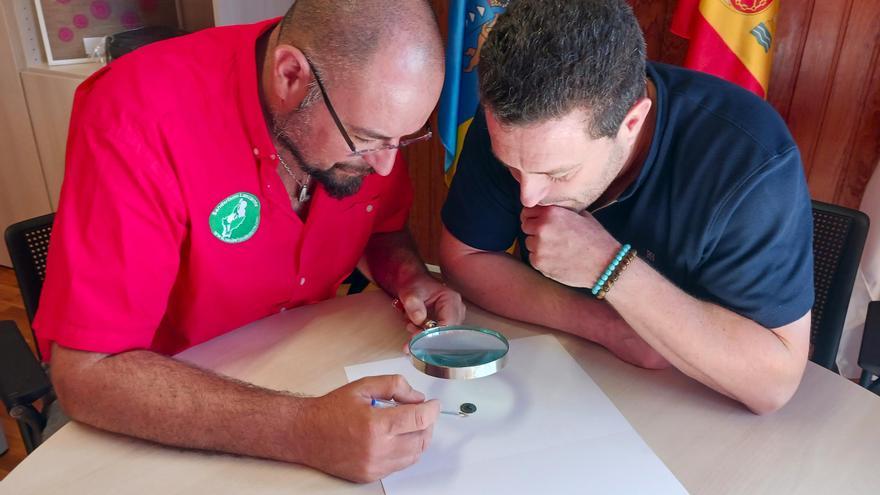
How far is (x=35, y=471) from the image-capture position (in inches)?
40.3

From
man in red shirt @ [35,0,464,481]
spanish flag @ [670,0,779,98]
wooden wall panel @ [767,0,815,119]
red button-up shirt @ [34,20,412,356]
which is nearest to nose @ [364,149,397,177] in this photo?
man in red shirt @ [35,0,464,481]

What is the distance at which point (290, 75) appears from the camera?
1303 mm

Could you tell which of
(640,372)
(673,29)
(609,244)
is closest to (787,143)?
(609,244)

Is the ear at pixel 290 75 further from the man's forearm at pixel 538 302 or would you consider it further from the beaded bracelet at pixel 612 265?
the beaded bracelet at pixel 612 265

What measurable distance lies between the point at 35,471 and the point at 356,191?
2.53ft

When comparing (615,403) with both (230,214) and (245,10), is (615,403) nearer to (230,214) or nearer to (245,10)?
(230,214)

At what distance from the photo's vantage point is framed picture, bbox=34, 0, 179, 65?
3.00 meters

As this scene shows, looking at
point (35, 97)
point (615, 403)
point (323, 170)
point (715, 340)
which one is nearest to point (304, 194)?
point (323, 170)

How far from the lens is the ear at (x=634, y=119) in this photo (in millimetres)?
1164

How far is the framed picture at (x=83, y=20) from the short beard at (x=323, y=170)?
217 centimetres

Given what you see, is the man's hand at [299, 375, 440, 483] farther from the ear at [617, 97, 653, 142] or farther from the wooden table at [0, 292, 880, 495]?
the ear at [617, 97, 653, 142]

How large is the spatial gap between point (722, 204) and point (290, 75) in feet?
2.71

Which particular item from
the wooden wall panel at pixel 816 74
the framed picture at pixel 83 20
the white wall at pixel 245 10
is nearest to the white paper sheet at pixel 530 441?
the wooden wall panel at pixel 816 74

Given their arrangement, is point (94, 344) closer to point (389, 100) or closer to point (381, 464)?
point (381, 464)
